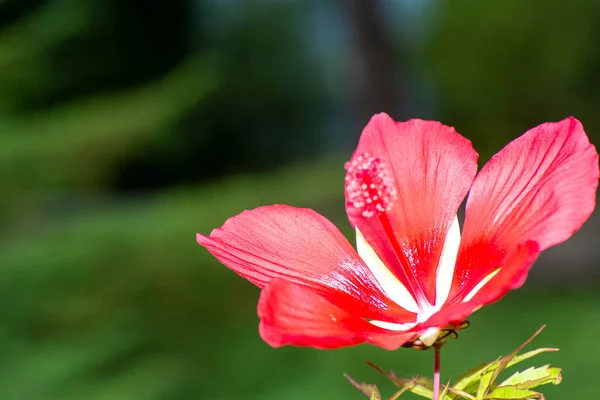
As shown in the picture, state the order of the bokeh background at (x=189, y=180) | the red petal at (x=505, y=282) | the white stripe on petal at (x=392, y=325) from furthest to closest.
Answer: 1. the bokeh background at (x=189, y=180)
2. the white stripe on petal at (x=392, y=325)
3. the red petal at (x=505, y=282)

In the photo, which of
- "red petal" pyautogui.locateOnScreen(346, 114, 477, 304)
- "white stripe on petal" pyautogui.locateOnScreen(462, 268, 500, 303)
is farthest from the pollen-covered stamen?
"white stripe on petal" pyautogui.locateOnScreen(462, 268, 500, 303)

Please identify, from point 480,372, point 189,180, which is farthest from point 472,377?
point 189,180

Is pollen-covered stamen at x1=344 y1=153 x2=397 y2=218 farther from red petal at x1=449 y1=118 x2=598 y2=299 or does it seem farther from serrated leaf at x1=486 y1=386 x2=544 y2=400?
serrated leaf at x1=486 y1=386 x2=544 y2=400

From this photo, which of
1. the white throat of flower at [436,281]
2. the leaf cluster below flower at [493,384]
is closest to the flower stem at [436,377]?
the leaf cluster below flower at [493,384]

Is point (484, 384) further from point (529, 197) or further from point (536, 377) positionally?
point (529, 197)

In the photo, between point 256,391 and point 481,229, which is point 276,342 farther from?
point 256,391

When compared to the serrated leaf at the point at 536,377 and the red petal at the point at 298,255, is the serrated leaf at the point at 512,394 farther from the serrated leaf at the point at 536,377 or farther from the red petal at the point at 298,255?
the red petal at the point at 298,255
